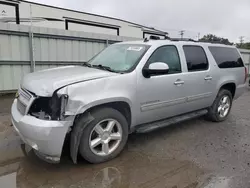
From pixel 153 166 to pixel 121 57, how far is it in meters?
1.87

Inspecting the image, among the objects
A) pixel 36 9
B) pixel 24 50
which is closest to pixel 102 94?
pixel 24 50

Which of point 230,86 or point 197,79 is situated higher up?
point 197,79

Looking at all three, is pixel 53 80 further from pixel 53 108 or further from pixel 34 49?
pixel 34 49

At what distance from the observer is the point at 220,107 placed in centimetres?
529

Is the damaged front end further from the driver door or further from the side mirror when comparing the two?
the side mirror

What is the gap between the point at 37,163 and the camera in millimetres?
3207

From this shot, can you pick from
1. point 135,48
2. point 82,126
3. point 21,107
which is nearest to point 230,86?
point 135,48

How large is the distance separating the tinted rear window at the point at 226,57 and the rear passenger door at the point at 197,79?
1.18 feet

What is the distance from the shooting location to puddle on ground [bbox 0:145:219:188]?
2.76 meters

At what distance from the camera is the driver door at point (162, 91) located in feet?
11.6

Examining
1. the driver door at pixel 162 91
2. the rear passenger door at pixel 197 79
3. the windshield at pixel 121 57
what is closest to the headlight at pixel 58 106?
the windshield at pixel 121 57

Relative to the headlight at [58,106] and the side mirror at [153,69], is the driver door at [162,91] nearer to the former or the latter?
the side mirror at [153,69]

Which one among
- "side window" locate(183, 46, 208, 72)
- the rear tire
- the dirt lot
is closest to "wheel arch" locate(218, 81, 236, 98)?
the rear tire

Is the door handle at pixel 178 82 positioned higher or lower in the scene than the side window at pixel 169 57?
lower
